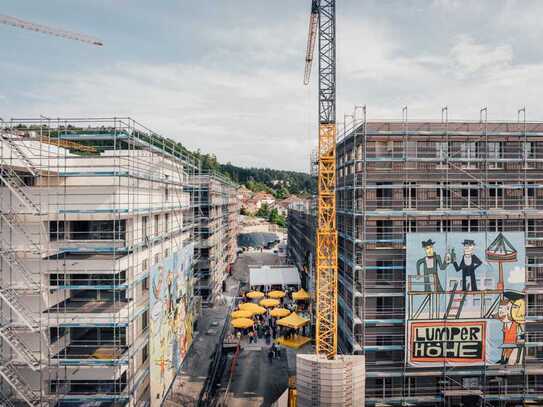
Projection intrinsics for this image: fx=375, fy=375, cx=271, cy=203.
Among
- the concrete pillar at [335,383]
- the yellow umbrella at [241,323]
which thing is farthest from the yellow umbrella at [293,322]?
the concrete pillar at [335,383]

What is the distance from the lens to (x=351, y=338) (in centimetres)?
2244

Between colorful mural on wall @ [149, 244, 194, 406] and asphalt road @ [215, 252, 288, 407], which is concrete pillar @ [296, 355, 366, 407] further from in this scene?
colorful mural on wall @ [149, 244, 194, 406]

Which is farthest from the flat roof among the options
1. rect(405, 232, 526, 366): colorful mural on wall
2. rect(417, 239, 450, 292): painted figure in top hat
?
rect(417, 239, 450, 292): painted figure in top hat

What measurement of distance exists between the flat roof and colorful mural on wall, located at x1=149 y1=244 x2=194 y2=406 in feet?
55.3

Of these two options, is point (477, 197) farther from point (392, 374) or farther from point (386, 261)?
point (392, 374)

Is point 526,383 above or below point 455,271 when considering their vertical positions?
below

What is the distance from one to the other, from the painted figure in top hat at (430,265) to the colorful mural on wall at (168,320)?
48.1 ft

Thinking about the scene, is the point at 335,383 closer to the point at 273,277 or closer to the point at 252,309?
the point at 252,309

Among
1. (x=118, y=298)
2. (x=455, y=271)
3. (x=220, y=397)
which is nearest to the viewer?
(x=118, y=298)

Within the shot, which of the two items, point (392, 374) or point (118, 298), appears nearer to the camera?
point (118, 298)

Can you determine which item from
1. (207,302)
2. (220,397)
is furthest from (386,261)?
(207,302)

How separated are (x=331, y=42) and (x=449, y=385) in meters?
24.0

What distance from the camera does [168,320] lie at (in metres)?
22.5

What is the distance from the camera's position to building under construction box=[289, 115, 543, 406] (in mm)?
21641
